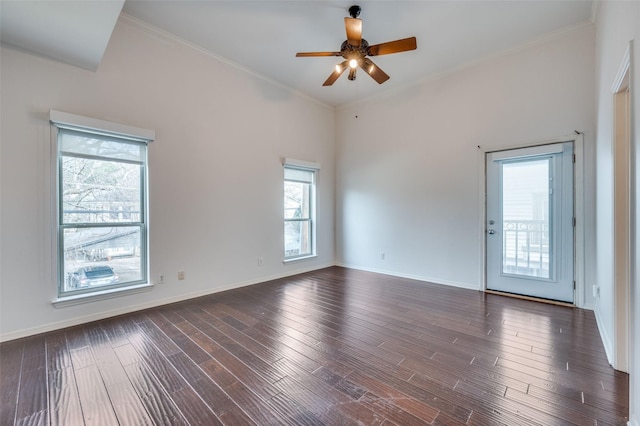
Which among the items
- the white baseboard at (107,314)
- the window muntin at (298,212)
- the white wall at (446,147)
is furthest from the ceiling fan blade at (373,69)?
the white baseboard at (107,314)

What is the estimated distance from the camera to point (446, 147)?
442 cm

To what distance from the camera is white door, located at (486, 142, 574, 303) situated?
348cm

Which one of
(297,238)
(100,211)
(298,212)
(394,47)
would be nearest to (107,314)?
(100,211)

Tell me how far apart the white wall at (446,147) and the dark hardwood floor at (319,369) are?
131cm

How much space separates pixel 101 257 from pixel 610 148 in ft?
16.4

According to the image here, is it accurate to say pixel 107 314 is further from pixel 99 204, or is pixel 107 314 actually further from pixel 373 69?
pixel 373 69

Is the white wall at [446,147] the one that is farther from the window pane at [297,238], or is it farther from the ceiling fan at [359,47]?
the ceiling fan at [359,47]

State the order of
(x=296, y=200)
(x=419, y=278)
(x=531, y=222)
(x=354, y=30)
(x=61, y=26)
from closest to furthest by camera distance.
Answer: (x=61, y=26) → (x=354, y=30) → (x=531, y=222) → (x=419, y=278) → (x=296, y=200)

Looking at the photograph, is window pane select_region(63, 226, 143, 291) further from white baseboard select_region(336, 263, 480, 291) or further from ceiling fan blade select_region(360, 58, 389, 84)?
white baseboard select_region(336, 263, 480, 291)

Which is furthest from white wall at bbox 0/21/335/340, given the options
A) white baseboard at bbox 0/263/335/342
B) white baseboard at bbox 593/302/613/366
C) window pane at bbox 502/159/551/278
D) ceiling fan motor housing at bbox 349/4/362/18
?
white baseboard at bbox 593/302/613/366

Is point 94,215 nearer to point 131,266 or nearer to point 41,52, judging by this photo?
point 131,266

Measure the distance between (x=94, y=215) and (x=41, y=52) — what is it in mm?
1614

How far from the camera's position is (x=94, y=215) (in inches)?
121

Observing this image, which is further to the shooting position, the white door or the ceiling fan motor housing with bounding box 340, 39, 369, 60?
the white door
